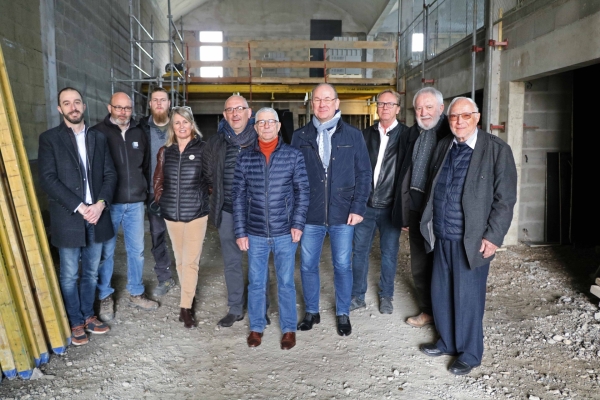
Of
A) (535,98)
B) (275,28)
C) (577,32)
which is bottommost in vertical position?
(535,98)

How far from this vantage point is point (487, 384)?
9.05 ft

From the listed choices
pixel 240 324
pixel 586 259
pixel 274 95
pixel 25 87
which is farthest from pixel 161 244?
pixel 274 95

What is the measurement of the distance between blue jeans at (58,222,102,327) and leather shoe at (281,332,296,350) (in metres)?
1.45

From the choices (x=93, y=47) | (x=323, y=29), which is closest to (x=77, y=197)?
(x=93, y=47)

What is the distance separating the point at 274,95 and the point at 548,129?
653cm

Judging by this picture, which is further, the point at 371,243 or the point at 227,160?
the point at 371,243

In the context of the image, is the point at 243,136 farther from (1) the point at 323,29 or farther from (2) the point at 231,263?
(1) the point at 323,29

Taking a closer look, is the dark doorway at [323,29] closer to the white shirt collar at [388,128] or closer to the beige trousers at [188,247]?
the white shirt collar at [388,128]

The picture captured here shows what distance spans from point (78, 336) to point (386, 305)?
93.5 inches

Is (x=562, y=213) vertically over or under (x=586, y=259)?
over

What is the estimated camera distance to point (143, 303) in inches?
155

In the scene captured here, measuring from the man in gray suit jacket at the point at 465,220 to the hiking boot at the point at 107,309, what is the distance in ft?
8.05

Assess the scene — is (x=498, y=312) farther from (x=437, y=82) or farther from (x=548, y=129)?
(x=437, y=82)

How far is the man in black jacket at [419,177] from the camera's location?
330cm
